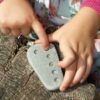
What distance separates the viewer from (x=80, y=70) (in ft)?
2.74

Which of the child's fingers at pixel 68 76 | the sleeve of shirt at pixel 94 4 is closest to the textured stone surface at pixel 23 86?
the child's fingers at pixel 68 76

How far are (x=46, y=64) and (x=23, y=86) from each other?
0.25 ft

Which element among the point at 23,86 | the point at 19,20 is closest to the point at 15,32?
the point at 19,20

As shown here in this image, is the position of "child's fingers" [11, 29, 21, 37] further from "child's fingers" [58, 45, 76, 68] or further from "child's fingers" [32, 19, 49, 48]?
"child's fingers" [58, 45, 76, 68]

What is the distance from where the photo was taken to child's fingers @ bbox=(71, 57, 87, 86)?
2.70 ft

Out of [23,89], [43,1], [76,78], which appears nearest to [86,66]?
[76,78]

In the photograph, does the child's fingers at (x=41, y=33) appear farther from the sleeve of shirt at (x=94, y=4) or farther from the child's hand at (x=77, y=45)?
the sleeve of shirt at (x=94, y=4)

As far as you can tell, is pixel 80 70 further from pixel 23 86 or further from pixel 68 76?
pixel 23 86

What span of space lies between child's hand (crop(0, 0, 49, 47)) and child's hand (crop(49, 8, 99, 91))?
5 centimetres

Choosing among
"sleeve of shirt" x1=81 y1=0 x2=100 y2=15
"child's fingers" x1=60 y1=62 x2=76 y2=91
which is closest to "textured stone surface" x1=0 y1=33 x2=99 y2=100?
"child's fingers" x1=60 y1=62 x2=76 y2=91

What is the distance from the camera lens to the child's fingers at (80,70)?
0.82m

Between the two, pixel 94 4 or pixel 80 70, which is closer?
pixel 80 70

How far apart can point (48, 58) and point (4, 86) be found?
12 cm

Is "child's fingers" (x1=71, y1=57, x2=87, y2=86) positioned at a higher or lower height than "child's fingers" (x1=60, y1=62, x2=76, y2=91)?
lower
